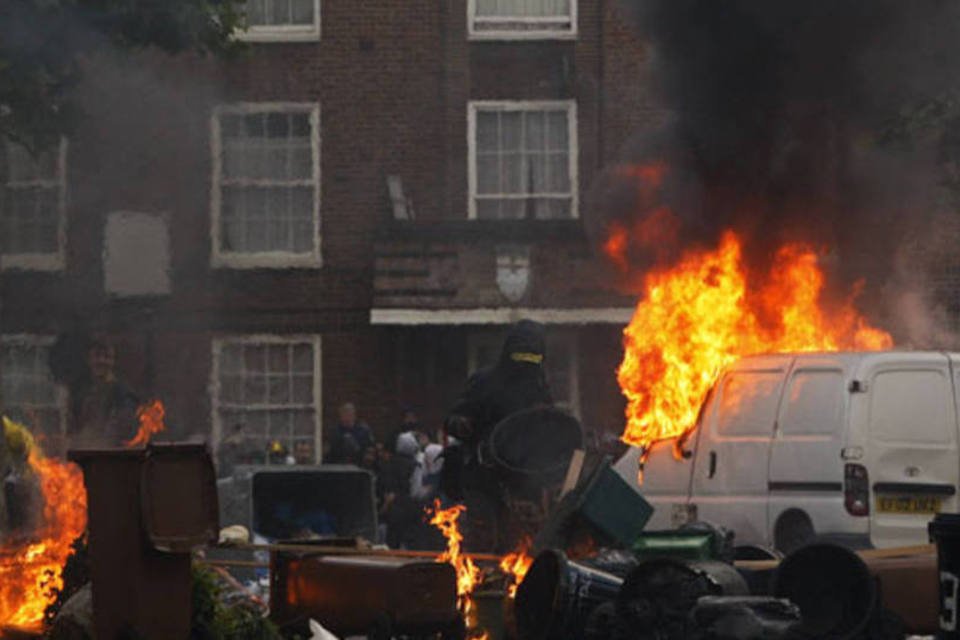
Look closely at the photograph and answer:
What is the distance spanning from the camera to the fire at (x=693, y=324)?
14.9m

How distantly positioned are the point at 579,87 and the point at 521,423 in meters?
15.2

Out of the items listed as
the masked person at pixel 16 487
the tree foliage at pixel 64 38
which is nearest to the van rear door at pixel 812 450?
the masked person at pixel 16 487

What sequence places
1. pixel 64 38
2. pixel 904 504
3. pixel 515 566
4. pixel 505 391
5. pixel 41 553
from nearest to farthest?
pixel 515 566 < pixel 41 553 < pixel 505 391 < pixel 904 504 < pixel 64 38

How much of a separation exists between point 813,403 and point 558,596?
511 cm

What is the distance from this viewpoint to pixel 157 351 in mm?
27547

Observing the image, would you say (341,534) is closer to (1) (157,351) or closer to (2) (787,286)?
(2) (787,286)

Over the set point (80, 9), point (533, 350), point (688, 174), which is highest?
point (80, 9)

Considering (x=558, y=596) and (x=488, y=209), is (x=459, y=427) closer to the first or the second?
(x=558, y=596)

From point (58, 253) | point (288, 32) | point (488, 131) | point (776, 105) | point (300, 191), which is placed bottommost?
point (58, 253)

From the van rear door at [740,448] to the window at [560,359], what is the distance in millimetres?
11505

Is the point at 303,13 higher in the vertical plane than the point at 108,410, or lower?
higher

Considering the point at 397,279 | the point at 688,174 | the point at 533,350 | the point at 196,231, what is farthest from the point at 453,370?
the point at 533,350

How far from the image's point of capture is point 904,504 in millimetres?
14773

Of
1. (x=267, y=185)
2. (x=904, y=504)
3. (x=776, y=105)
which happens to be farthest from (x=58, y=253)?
(x=904, y=504)
